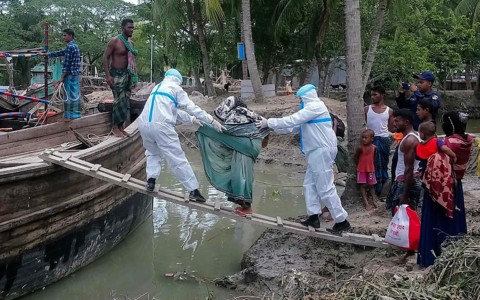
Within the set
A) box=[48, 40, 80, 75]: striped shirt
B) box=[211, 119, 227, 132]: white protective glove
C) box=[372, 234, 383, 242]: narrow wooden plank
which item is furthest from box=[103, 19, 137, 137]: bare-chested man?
box=[372, 234, 383, 242]: narrow wooden plank

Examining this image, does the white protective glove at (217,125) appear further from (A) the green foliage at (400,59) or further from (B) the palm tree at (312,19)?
(A) the green foliage at (400,59)

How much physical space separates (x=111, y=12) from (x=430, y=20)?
1007 inches

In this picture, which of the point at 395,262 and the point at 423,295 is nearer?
the point at 423,295

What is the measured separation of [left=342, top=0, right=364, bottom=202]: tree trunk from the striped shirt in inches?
139

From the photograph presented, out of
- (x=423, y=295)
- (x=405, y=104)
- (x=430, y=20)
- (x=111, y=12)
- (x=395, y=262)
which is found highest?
(x=111, y=12)

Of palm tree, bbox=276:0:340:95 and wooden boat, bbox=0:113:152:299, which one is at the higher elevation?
palm tree, bbox=276:0:340:95

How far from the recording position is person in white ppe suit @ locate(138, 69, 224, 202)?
5.36 metres

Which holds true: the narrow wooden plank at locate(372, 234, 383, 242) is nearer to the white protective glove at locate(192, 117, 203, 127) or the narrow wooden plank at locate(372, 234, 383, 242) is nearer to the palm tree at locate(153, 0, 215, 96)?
the white protective glove at locate(192, 117, 203, 127)

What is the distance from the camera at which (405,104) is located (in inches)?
287

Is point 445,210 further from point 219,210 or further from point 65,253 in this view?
point 65,253

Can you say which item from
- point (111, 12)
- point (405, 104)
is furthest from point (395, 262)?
point (111, 12)

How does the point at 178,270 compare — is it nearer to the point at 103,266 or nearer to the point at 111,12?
the point at 103,266

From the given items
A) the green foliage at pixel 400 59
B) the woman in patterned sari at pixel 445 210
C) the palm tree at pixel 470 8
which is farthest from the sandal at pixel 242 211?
the palm tree at pixel 470 8

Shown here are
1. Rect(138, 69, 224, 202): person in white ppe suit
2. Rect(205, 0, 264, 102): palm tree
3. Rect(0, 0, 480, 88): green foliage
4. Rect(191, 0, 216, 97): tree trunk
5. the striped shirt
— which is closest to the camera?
Rect(138, 69, 224, 202): person in white ppe suit
